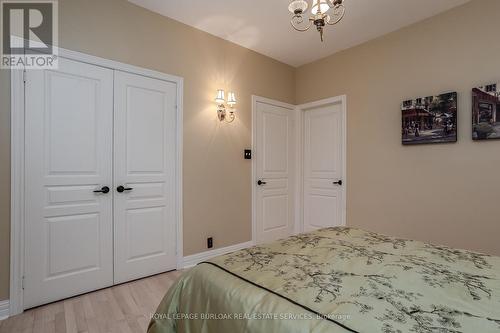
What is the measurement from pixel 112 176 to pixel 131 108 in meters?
0.70

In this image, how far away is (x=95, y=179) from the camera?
2.29 metres

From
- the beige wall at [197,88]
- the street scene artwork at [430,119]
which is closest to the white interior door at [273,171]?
the beige wall at [197,88]

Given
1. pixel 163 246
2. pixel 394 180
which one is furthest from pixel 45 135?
pixel 394 180

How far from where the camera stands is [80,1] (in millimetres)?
2221

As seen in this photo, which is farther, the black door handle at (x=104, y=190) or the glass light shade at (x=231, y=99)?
the glass light shade at (x=231, y=99)

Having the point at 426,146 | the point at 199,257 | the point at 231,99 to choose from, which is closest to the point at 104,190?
the point at 199,257

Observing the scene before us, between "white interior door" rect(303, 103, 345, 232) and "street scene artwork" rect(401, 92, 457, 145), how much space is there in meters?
0.84

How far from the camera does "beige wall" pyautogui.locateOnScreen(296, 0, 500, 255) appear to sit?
2355 millimetres

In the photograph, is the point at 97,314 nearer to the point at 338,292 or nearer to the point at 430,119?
the point at 338,292

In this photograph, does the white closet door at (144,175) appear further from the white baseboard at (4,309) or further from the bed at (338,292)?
the bed at (338,292)

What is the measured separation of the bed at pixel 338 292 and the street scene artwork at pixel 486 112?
152 centimetres

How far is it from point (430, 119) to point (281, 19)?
76.1 inches

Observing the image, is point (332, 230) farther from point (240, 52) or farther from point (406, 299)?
point (240, 52)

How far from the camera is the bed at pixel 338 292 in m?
0.76
